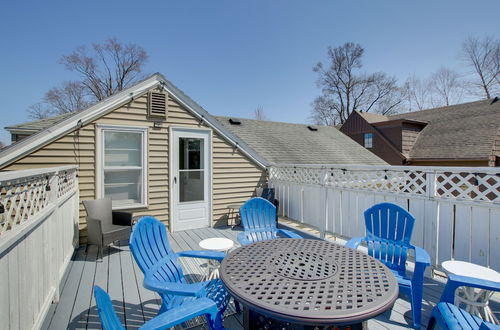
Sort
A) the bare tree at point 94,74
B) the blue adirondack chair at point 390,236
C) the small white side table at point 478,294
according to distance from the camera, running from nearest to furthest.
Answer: the small white side table at point 478,294
the blue adirondack chair at point 390,236
the bare tree at point 94,74

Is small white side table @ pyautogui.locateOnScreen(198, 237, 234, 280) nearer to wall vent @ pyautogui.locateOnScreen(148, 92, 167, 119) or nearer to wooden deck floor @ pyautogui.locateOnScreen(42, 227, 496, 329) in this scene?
wooden deck floor @ pyautogui.locateOnScreen(42, 227, 496, 329)

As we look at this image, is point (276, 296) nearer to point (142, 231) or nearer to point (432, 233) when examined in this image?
point (142, 231)

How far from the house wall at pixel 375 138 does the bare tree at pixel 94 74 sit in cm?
1583

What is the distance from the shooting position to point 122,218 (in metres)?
4.45

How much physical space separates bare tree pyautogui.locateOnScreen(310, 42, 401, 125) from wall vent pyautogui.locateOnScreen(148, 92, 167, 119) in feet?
66.6

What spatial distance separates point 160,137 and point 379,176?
4.26 meters

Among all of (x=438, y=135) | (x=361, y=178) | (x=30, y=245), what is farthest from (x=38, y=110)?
(x=438, y=135)

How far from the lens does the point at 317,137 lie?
11.5 m

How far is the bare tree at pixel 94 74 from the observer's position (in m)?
16.7

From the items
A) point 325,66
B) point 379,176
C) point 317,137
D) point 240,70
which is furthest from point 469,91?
point 379,176

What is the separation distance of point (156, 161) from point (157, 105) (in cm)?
118

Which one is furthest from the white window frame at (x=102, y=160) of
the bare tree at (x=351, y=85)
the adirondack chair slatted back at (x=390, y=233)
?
the bare tree at (x=351, y=85)

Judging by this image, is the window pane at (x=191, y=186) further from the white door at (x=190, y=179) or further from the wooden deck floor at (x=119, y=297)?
the wooden deck floor at (x=119, y=297)

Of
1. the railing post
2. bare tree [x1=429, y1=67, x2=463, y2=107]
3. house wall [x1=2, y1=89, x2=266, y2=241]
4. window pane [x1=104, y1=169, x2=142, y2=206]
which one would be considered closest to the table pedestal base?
the railing post
